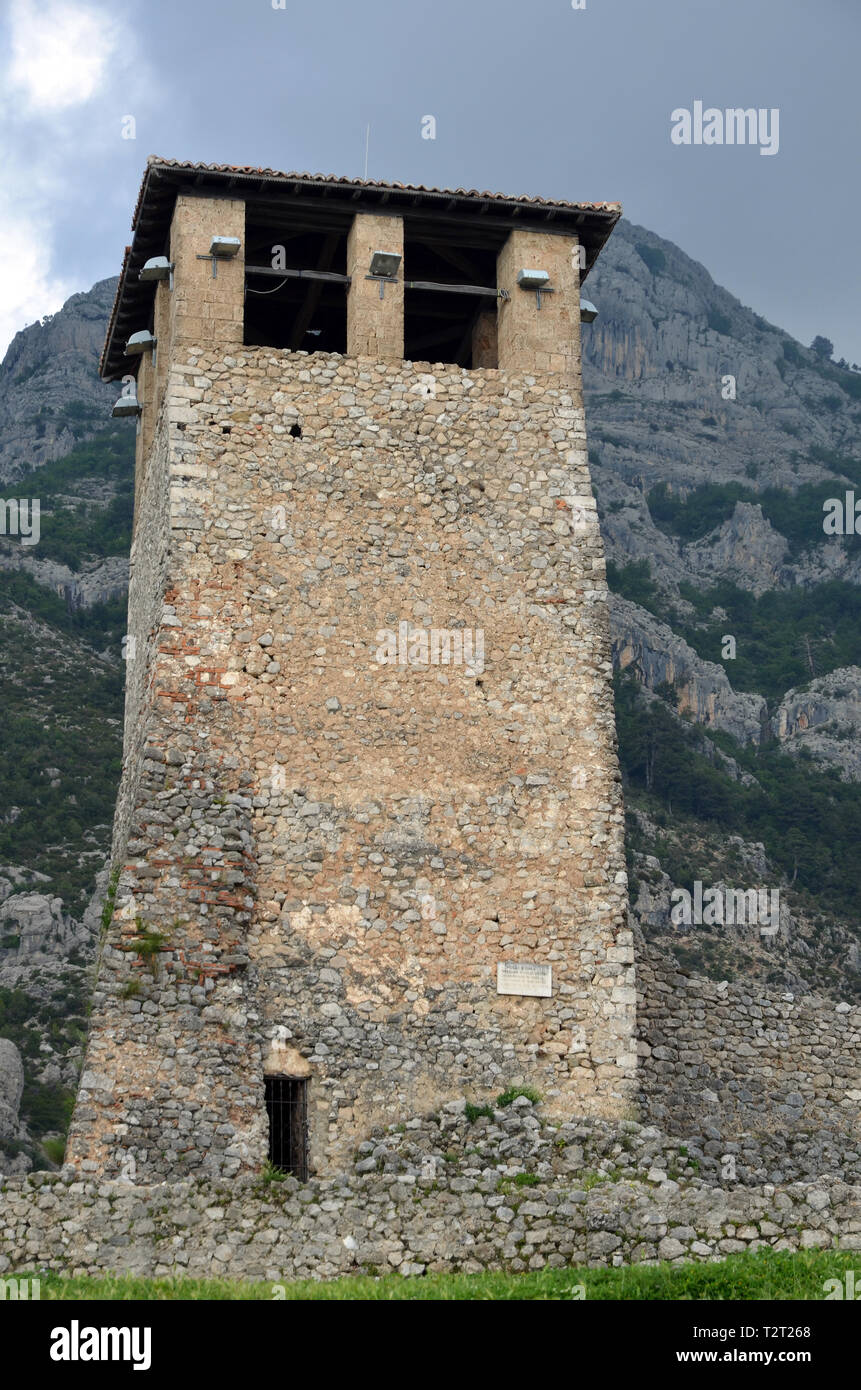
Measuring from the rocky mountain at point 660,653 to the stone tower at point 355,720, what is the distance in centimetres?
252

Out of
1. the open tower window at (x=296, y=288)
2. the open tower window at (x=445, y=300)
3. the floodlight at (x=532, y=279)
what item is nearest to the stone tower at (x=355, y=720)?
the floodlight at (x=532, y=279)

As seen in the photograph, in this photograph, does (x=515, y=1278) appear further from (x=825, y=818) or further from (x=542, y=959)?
(x=825, y=818)

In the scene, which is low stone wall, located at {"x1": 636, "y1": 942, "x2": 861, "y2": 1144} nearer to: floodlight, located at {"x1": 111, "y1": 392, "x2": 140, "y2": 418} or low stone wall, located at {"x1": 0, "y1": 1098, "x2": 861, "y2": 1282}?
low stone wall, located at {"x1": 0, "y1": 1098, "x2": 861, "y2": 1282}

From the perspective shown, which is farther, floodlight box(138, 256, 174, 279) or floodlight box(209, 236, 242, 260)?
floodlight box(138, 256, 174, 279)

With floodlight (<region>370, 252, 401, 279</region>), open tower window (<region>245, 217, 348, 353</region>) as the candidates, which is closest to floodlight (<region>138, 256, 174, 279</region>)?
open tower window (<region>245, 217, 348, 353</region>)

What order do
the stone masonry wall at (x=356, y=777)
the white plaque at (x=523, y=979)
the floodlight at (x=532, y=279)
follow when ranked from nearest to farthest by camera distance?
the stone masonry wall at (x=356, y=777), the white plaque at (x=523, y=979), the floodlight at (x=532, y=279)

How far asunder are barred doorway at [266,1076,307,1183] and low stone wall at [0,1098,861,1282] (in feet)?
3.36

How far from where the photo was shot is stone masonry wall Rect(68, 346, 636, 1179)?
18.5 m

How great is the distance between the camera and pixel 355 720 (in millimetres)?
20109

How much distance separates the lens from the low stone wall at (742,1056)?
69.9 feet

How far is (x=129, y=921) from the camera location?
1845 centimetres

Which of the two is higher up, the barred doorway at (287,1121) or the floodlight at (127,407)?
the floodlight at (127,407)

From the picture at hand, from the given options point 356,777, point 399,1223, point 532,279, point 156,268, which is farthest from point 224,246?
point 399,1223

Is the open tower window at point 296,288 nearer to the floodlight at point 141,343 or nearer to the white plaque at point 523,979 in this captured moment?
the floodlight at point 141,343
